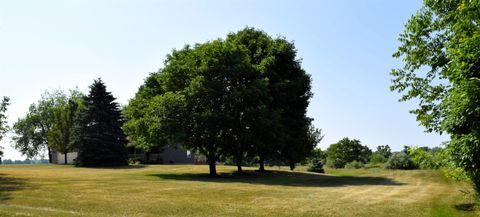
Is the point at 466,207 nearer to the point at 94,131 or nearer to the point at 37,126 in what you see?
the point at 94,131

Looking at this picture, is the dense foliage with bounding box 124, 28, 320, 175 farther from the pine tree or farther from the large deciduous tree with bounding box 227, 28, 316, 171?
the pine tree

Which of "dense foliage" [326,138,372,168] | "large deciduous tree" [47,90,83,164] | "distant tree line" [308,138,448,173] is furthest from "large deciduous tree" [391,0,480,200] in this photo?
"dense foliage" [326,138,372,168]

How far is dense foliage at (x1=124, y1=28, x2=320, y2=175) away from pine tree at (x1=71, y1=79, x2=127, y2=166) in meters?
17.5

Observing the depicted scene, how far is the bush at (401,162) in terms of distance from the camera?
58.4 m

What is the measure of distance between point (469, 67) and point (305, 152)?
3648 cm

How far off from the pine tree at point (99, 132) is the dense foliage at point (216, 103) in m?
17.5

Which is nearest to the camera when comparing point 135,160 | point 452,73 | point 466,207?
point 452,73

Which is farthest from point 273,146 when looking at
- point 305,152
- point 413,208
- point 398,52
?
point 398,52

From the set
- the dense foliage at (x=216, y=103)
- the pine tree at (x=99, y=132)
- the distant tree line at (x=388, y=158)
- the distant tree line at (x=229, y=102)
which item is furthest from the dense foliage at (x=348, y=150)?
the dense foliage at (x=216, y=103)

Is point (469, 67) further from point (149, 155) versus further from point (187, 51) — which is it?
point (149, 155)

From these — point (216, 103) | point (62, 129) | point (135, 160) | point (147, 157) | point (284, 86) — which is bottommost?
point (135, 160)

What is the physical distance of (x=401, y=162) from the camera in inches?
2313

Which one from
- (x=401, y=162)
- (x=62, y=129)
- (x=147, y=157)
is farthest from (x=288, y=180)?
(x=62, y=129)

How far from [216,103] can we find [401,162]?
113ft
